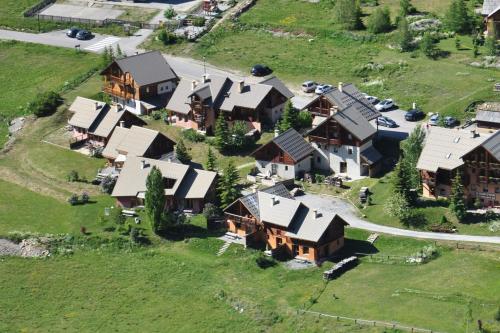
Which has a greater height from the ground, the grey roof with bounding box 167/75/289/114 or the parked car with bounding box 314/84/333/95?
the grey roof with bounding box 167/75/289/114

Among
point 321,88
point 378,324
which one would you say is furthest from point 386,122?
point 378,324

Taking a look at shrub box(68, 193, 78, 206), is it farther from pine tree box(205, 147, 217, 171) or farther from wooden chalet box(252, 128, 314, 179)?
wooden chalet box(252, 128, 314, 179)

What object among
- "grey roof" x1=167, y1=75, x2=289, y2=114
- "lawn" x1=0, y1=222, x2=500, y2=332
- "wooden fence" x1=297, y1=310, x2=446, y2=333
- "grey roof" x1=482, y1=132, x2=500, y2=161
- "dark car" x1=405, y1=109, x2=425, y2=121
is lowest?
"lawn" x1=0, y1=222, x2=500, y2=332

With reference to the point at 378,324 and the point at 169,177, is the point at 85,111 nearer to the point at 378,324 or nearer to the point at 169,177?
the point at 169,177

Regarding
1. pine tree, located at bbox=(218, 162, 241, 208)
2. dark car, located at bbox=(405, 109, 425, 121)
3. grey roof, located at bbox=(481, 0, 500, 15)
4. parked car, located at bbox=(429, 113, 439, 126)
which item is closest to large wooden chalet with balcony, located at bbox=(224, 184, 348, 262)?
pine tree, located at bbox=(218, 162, 241, 208)

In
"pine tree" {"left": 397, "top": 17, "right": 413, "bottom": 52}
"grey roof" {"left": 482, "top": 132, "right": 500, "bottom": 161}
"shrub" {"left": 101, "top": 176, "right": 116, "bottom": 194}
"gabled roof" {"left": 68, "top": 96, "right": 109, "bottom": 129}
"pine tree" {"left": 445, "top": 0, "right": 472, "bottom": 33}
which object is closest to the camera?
"grey roof" {"left": 482, "top": 132, "right": 500, "bottom": 161}

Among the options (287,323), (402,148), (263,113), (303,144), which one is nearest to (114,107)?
(263,113)

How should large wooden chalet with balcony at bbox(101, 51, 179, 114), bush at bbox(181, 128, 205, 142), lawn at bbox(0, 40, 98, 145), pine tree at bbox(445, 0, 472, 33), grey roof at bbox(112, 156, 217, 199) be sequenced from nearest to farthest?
grey roof at bbox(112, 156, 217, 199) < bush at bbox(181, 128, 205, 142) < large wooden chalet with balcony at bbox(101, 51, 179, 114) < pine tree at bbox(445, 0, 472, 33) < lawn at bbox(0, 40, 98, 145)

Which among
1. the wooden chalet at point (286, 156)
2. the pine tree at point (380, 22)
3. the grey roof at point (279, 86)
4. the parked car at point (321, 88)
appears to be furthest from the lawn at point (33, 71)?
the wooden chalet at point (286, 156)
